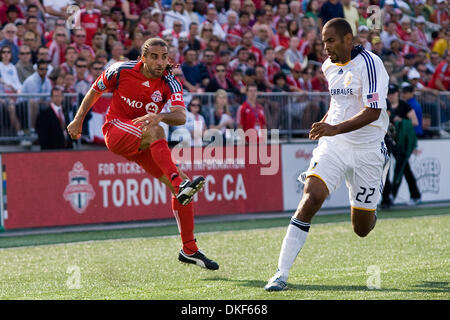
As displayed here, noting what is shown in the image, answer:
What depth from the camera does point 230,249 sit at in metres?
11.0

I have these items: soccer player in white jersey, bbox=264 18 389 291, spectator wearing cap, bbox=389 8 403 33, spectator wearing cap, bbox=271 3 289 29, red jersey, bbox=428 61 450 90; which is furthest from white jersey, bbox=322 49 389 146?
spectator wearing cap, bbox=389 8 403 33

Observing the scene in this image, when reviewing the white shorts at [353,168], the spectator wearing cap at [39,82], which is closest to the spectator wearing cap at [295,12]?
the spectator wearing cap at [39,82]

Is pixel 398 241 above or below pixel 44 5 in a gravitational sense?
below

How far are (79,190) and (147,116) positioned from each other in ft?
21.0

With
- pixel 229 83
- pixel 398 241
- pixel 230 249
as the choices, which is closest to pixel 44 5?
pixel 229 83

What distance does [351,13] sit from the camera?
816 inches

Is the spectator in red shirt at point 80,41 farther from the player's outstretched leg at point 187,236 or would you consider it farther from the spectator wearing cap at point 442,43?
the spectator wearing cap at point 442,43

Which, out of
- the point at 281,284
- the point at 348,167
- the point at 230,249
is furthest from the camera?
the point at 230,249

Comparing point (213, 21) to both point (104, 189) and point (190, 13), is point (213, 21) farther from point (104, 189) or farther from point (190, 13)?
point (104, 189)

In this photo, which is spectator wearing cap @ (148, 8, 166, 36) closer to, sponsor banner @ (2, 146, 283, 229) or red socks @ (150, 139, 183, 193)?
sponsor banner @ (2, 146, 283, 229)

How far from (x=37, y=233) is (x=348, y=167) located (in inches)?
301

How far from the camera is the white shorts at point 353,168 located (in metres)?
7.58

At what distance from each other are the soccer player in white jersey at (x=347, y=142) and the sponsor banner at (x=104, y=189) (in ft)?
23.6
